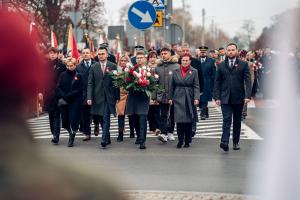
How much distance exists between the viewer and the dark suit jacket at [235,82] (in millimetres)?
12484

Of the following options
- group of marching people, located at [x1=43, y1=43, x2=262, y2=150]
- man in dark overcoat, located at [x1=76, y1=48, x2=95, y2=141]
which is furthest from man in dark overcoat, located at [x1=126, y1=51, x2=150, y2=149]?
man in dark overcoat, located at [x1=76, y1=48, x2=95, y2=141]

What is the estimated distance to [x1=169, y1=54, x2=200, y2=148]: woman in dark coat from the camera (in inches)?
512

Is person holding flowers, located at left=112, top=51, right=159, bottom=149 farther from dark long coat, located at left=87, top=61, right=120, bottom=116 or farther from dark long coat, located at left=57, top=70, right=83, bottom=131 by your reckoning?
dark long coat, located at left=57, top=70, right=83, bottom=131

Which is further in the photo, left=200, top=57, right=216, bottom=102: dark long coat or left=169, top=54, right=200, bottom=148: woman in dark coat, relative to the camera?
left=200, top=57, right=216, bottom=102: dark long coat

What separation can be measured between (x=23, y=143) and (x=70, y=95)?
40.1ft

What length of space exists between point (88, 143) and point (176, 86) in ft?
7.01

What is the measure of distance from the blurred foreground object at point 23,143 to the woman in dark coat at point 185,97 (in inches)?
447

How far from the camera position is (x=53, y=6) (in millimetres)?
43531

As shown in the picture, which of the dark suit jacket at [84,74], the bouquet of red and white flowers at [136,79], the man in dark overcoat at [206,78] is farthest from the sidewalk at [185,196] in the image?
the man in dark overcoat at [206,78]

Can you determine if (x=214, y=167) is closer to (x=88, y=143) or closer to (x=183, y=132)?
(x=183, y=132)

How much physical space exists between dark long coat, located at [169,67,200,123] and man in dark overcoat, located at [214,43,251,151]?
22.7 inches

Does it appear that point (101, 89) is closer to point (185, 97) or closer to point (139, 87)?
point (139, 87)

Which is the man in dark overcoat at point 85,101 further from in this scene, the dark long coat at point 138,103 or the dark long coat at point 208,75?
the dark long coat at point 208,75

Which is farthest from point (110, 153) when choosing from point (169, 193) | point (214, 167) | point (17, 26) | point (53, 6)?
point (53, 6)
